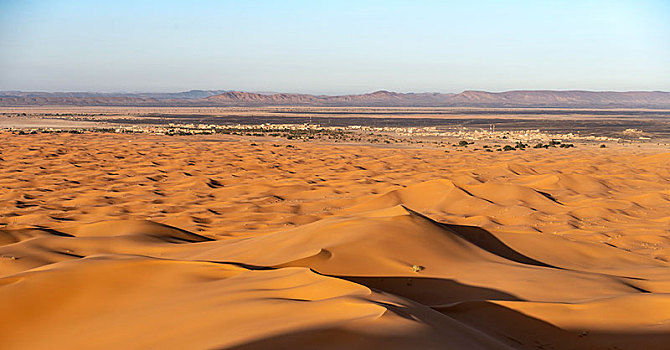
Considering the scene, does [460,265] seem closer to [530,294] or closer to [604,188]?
[530,294]

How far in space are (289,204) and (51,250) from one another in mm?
7037

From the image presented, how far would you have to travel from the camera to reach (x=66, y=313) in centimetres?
566

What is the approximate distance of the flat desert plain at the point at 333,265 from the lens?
193 inches

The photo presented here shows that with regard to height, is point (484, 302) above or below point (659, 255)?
above

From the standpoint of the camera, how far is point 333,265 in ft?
24.3

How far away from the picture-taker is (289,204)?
618 inches

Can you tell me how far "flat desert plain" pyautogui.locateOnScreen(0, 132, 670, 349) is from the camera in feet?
16.1

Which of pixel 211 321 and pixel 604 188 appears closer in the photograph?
pixel 211 321

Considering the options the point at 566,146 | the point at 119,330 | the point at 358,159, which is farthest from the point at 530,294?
the point at 566,146

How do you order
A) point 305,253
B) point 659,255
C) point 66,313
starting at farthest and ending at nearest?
point 659,255
point 305,253
point 66,313

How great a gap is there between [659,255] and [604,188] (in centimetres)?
887

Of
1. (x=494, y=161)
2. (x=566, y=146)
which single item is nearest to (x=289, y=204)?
(x=494, y=161)

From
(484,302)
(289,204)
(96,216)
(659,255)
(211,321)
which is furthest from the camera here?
(289,204)

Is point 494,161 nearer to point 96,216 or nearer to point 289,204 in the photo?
point 289,204
